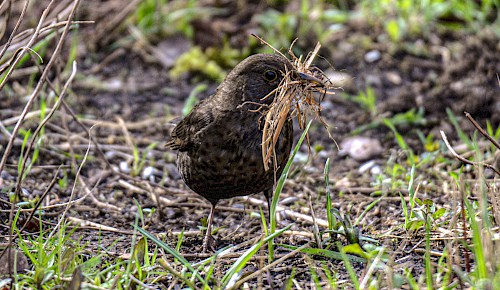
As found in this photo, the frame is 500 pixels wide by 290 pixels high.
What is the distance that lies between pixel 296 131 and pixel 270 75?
191cm

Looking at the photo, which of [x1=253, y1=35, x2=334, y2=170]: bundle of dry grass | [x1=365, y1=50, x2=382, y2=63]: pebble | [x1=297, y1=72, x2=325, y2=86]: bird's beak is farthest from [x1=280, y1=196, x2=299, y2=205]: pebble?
[x1=365, y1=50, x2=382, y2=63]: pebble

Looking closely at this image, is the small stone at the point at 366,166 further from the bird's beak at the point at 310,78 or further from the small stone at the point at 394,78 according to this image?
the bird's beak at the point at 310,78

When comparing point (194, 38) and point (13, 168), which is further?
point (194, 38)

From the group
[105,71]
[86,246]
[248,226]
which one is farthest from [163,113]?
[86,246]

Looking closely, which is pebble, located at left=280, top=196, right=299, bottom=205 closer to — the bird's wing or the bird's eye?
the bird's wing

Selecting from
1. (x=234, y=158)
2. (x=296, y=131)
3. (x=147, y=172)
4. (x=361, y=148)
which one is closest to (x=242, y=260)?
(x=234, y=158)

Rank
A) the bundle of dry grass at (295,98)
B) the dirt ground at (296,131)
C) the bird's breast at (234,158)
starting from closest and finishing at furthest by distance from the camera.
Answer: the bundle of dry grass at (295,98) → the bird's breast at (234,158) → the dirt ground at (296,131)

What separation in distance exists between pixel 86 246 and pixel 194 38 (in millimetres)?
3523

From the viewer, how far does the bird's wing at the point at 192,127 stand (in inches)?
155

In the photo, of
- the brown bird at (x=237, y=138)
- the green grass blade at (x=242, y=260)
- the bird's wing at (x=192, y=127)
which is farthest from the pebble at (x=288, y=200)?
the green grass blade at (x=242, y=260)

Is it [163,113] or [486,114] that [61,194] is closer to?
[163,113]

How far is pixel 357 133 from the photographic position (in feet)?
18.4

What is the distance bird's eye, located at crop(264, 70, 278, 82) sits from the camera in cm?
383

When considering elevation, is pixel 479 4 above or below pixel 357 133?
above
